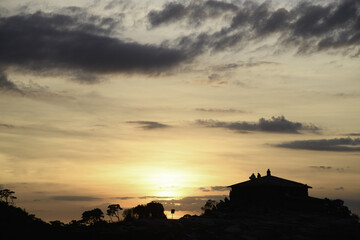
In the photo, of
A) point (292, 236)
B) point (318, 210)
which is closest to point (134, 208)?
point (318, 210)

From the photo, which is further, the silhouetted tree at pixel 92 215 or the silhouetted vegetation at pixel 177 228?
the silhouetted tree at pixel 92 215

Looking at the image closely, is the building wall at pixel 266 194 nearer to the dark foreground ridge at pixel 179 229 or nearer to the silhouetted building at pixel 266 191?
the silhouetted building at pixel 266 191

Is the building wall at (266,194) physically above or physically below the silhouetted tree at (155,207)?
above

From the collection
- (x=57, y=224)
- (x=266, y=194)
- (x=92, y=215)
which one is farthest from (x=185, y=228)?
(x=92, y=215)

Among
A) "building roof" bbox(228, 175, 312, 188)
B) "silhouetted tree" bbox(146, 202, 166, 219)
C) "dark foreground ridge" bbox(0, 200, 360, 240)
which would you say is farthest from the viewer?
"silhouetted tree" bbox(146, 202, 166, 219)

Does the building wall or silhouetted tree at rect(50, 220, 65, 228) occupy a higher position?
the building wall

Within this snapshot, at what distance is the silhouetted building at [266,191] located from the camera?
53156 millimetres

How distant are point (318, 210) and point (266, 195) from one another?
6.76 metres

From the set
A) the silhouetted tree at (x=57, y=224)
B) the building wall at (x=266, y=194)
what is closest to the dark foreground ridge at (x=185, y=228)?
the silhouetted tree at (x=57, y=224)

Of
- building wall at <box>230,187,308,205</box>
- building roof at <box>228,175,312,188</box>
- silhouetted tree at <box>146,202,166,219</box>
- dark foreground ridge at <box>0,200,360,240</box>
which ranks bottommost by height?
dark foreground ridge at <box>0,200,360,240</box>

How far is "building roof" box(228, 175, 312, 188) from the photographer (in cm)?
5387

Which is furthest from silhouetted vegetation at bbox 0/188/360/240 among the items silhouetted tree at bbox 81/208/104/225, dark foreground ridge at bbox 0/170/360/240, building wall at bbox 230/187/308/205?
silhouetted tree at bbox 81/208/104/225

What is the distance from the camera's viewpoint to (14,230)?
2984 centimetres

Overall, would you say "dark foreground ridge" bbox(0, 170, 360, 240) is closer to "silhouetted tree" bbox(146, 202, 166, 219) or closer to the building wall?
the building wall
